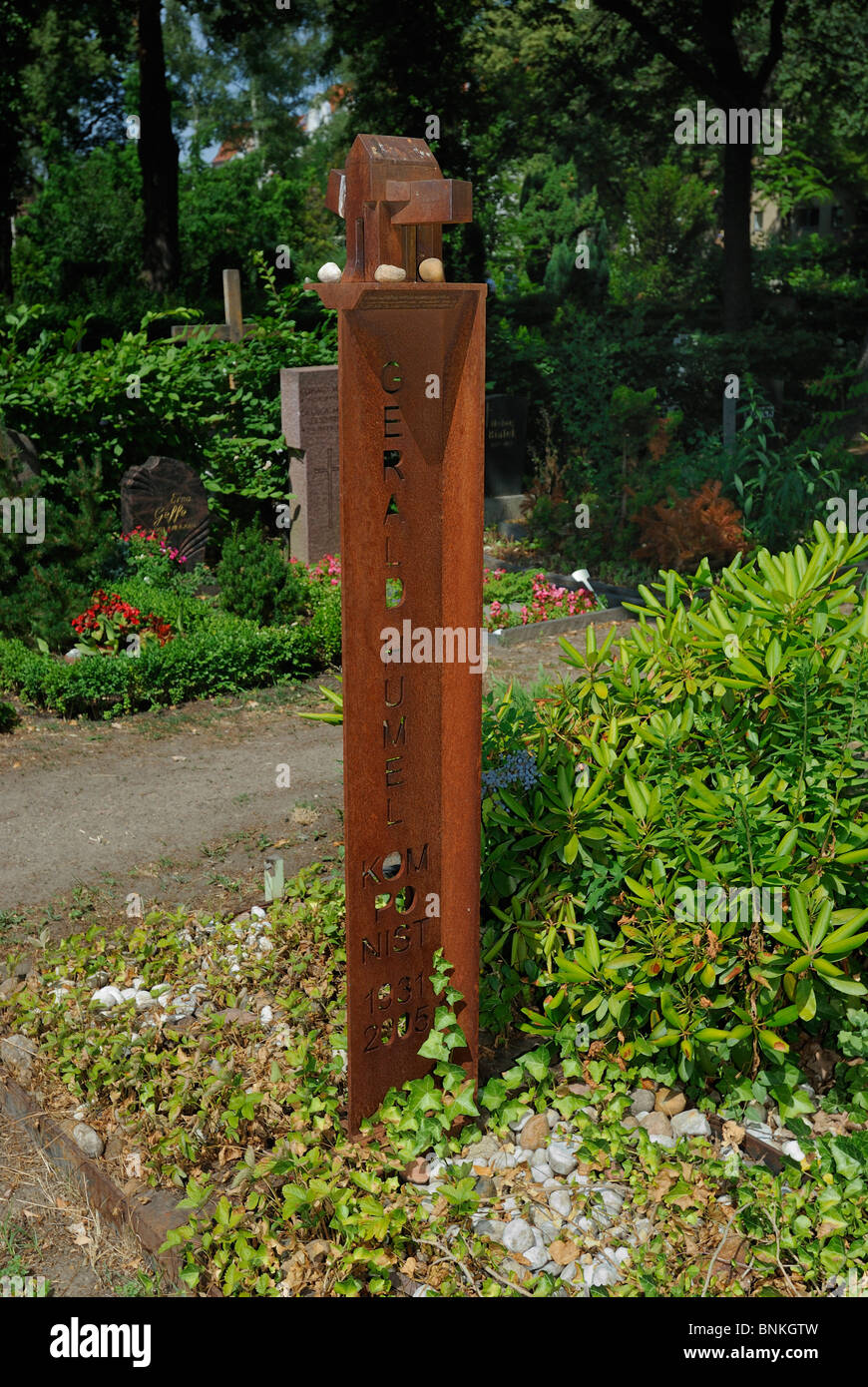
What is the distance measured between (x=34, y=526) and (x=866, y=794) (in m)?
7.17

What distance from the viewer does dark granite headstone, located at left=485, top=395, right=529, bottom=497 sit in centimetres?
1404

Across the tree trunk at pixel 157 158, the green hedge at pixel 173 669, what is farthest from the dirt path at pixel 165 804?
the tree trunk at pixel 157 158

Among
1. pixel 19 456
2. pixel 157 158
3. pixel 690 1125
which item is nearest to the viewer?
pixel 690 1125

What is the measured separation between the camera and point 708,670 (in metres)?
4.30

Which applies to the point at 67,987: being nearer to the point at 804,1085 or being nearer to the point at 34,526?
the point at 804,1085

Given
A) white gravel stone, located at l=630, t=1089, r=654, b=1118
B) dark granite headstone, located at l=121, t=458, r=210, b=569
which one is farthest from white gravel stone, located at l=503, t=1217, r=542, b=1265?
dark granite headstone, located at l=121, t=458, r=210, b=569

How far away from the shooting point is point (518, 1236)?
3299mm

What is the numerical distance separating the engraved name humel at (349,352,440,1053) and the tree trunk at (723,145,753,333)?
14440 millimetres

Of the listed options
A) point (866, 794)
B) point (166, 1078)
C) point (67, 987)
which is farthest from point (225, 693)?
point (866, 794)

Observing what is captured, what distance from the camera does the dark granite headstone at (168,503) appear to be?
10.7 meters

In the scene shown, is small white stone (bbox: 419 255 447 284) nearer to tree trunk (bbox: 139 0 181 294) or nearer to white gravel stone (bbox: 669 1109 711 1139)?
white gravel stone (bbox: 669 1109 711 1139)

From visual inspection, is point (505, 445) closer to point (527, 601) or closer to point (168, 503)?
point (527, 601)

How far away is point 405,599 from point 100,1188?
1867mm

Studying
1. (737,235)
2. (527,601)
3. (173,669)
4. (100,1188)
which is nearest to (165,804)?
(173,669)
